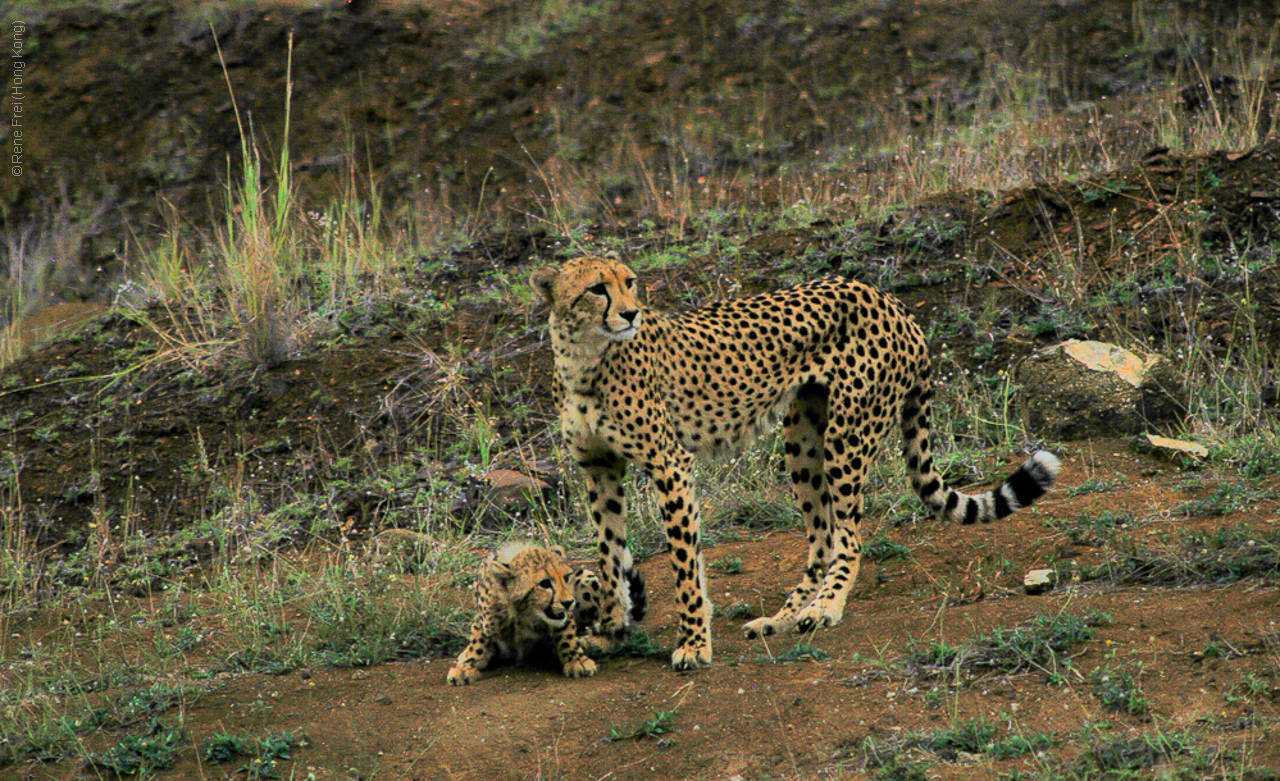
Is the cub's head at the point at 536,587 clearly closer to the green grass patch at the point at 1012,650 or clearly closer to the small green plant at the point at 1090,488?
the green grass patch at the point at 1012,650

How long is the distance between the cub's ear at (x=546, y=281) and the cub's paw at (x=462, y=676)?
4.30 feet

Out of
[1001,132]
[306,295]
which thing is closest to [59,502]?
[306,295]

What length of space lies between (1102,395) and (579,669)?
329 centimetres

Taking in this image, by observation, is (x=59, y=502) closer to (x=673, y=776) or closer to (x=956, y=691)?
(x=673, y=776)

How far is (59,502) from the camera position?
7516mm

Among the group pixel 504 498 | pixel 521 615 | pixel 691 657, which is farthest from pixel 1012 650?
pixel 504 498

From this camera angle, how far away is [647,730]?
412 cm

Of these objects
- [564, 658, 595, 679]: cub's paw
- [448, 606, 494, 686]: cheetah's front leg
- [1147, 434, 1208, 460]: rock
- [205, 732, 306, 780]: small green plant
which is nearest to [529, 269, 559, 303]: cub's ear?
[448, 606, 494, 686]: cheetah's front leg

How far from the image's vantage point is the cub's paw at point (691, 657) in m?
4.73

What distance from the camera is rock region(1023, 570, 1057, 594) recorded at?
194 inches

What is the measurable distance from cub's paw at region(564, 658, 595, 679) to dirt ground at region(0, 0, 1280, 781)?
0.08 meters

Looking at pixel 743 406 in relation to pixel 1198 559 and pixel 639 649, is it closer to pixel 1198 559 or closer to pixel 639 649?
pixel 639 649

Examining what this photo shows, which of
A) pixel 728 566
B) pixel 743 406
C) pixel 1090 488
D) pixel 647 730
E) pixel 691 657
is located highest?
A: pixel 743 406

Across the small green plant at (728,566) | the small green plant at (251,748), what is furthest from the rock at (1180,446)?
the small green plant at (251,748)
